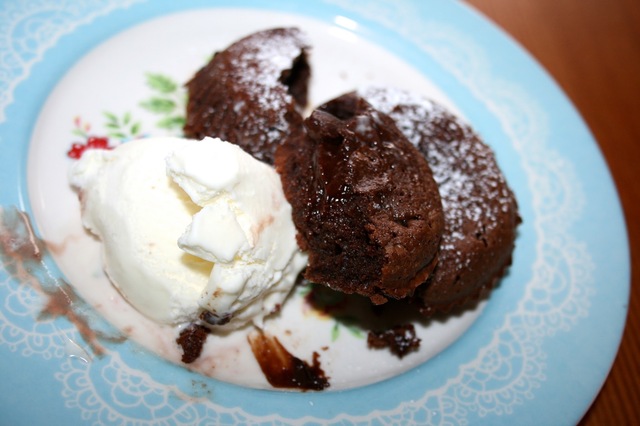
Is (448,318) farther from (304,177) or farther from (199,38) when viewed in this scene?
(199,38)

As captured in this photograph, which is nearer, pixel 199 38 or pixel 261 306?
pixel 261 306

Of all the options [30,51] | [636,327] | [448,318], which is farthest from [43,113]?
[636,327]

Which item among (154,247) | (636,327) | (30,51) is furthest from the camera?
(636,327)

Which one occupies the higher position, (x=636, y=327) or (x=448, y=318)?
(x=636, y=327)

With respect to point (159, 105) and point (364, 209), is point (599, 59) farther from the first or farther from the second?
point (159, 105)

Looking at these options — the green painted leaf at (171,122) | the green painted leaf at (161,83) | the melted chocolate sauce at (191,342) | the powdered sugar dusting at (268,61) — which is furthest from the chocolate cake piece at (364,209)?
the green painted leaf at (161,83)

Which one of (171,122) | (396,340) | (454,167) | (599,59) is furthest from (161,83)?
(599,59)

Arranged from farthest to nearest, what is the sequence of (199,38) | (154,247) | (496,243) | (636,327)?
1. (199,38)
2. (636,327)
3. (496,243)
4. (154,247)

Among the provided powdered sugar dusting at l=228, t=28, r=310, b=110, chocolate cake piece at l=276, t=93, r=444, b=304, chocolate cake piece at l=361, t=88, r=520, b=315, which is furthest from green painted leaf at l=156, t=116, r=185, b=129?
chocolate cake piece at l=361, t=88, r=520, b=315
